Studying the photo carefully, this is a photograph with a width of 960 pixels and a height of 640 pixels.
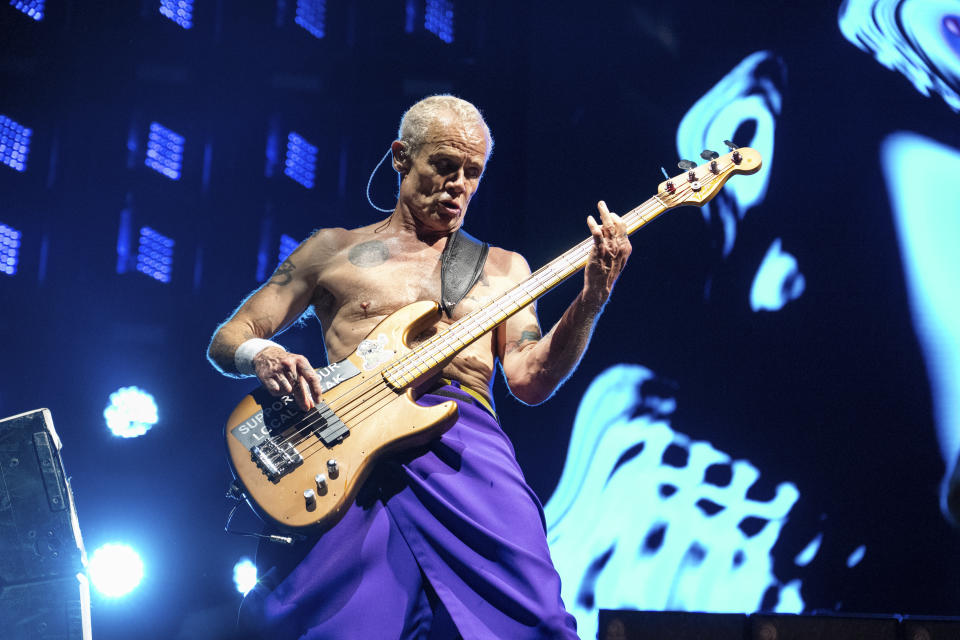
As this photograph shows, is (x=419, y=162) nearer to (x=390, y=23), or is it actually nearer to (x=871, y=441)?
(x=390, y=23)

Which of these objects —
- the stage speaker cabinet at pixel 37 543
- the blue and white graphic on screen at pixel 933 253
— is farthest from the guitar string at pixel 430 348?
the blue and white graphic on screen at pixel 933 253

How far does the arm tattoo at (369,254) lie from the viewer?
2.41 m

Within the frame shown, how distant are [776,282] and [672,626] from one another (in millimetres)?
1766

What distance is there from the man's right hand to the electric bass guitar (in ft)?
0.11

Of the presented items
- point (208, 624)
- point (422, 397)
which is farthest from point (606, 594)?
point (422, 397)

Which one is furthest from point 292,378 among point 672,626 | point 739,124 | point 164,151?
point 739,124

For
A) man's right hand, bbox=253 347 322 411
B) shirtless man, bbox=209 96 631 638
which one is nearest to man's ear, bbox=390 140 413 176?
shirtless man, bbox=209 96 631 638

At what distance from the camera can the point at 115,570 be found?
3.17 metres

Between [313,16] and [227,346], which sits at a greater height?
[313,16]

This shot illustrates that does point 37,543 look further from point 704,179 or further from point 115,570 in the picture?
point 704,179

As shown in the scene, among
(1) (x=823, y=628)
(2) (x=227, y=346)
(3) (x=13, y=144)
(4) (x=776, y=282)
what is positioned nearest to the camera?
(2) (x=227, y=346)

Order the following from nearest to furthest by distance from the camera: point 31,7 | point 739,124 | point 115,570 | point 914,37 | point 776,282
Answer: point 115,570 < point 31,7 < point 776,282 < point 914,37 < point 739,124

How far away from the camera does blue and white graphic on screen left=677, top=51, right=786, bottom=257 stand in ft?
12.8

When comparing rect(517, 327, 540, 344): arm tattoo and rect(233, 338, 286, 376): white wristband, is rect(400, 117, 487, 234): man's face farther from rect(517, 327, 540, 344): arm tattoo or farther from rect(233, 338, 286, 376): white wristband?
rect(233, 338, 286, 376): white wristband
